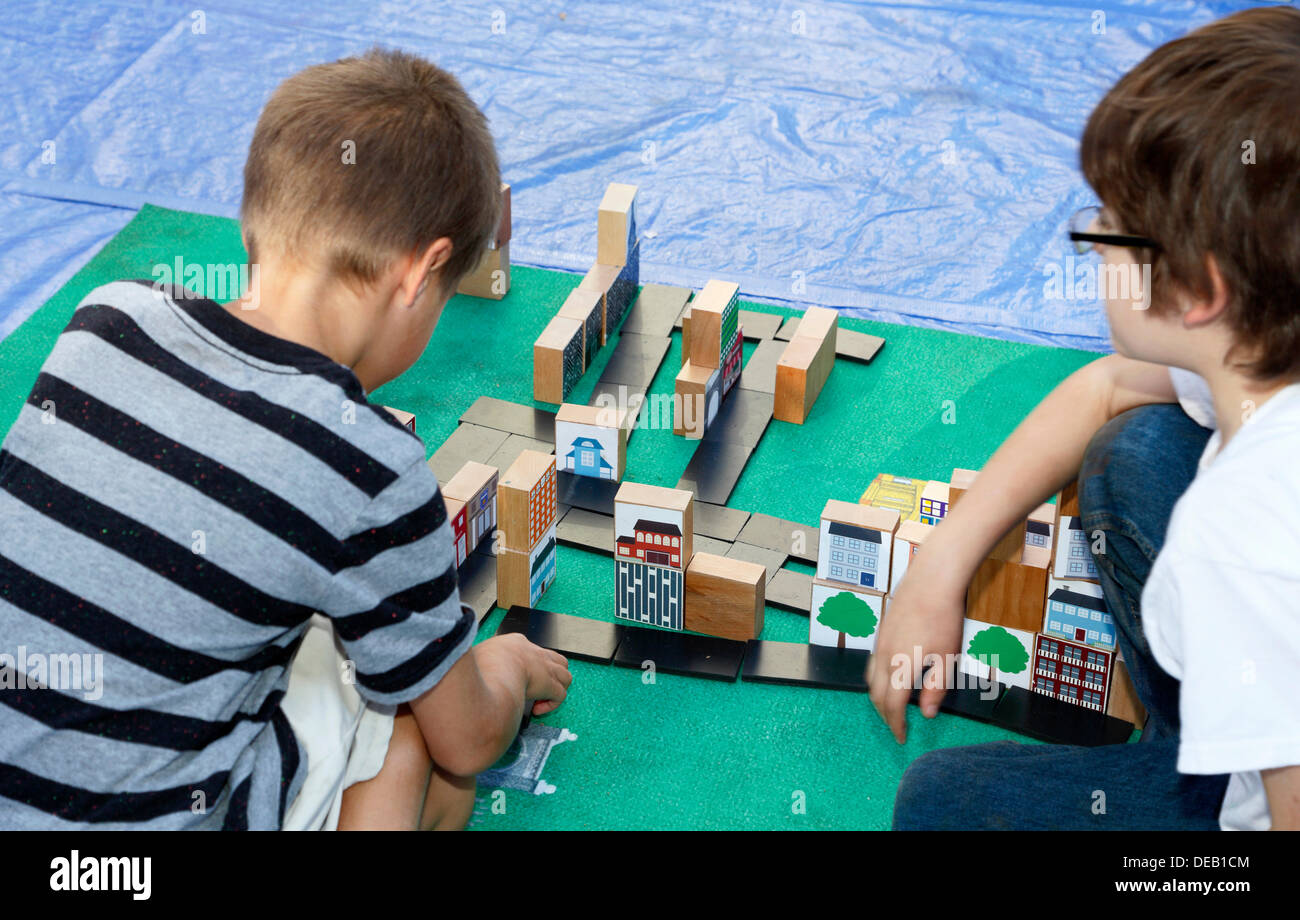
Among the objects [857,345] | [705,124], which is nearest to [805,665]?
[857,345]

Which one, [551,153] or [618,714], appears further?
[551,153]

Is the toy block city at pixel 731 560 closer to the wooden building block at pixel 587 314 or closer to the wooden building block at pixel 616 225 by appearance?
the wooden building block at pixel 587 314

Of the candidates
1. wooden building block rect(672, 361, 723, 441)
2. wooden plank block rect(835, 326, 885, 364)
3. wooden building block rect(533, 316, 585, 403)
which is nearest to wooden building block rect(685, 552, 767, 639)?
wooden building block rect(672, 361, 723, 441)

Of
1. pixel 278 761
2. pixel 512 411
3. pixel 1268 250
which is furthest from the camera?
pixel 512 411

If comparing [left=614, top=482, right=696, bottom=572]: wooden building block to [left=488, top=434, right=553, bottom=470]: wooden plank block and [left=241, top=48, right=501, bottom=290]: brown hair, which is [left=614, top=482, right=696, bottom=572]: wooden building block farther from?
[left=241, top=48, right=501, bottom=290]: brown hair

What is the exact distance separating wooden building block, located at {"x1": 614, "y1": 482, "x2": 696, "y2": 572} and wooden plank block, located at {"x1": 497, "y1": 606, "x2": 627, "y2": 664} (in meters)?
0.09

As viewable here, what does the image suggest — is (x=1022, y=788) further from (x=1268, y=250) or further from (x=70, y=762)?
(x=70, y=762)

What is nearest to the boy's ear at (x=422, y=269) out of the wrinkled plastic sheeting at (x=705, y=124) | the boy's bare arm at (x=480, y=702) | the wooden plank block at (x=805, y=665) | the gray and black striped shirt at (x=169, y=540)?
the gray and black striped shirt at (x=169, y=540)

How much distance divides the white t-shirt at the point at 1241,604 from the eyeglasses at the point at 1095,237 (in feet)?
0.49

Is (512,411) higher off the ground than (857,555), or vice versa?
(857,555)

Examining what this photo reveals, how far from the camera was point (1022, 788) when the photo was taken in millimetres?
1088

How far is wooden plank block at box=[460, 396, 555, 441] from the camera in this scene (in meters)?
1.85

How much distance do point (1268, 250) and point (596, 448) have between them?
3.36 feet
